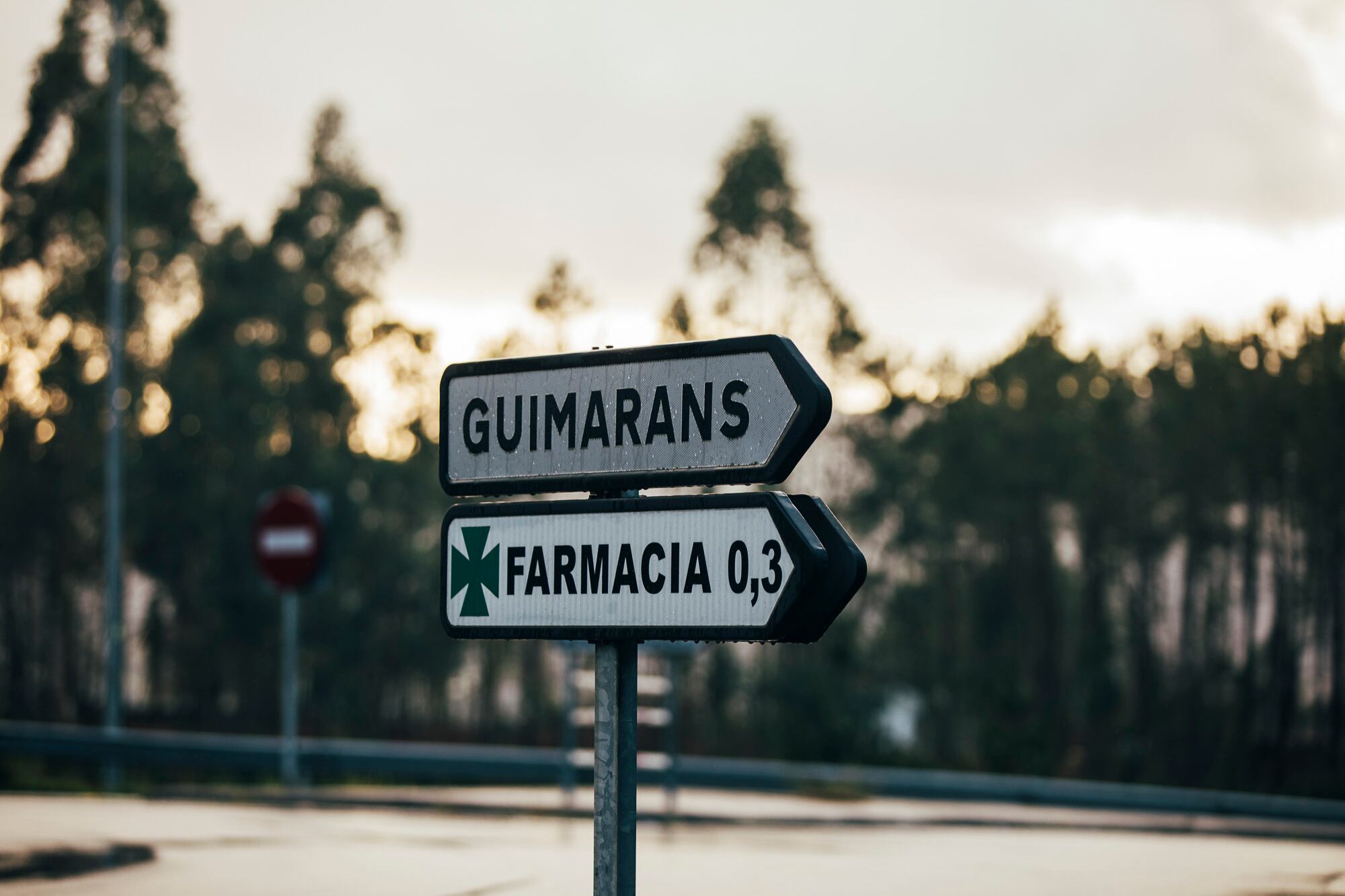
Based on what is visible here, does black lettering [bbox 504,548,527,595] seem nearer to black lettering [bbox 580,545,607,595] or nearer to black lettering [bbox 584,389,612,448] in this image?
black lettering [bbox 580,545,607,595]

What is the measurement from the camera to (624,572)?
173 inches

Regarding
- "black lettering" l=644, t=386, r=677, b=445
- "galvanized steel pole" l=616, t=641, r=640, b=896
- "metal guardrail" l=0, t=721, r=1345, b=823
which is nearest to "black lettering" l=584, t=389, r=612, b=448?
"black lettering" l=644, t=386, r=677, b=445

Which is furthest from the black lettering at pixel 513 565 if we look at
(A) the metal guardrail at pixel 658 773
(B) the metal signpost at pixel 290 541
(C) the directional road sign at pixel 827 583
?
(B) the metal signpost at pixel 290 541

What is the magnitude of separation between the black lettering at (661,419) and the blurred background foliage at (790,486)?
25.3 metres

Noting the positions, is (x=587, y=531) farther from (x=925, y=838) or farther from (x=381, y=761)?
(x=381, y=761)

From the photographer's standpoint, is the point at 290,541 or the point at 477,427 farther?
the point at 290,541

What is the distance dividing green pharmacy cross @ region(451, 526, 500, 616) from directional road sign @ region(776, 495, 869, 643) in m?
0.93

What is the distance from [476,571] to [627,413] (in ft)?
2.26

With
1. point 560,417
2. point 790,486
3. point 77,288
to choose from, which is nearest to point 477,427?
point 560,417

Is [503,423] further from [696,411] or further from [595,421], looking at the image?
[696,411]

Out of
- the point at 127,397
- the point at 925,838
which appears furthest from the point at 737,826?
the point at 127,397

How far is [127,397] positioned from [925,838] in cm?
3573

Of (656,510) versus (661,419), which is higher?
(661,419)

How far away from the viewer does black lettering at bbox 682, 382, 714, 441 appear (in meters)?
4.32
